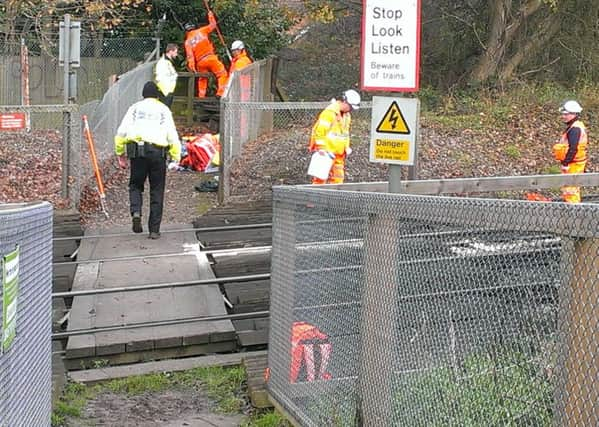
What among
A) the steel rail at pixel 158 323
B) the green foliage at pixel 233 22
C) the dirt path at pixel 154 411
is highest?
the green foliage at pixel 233 22

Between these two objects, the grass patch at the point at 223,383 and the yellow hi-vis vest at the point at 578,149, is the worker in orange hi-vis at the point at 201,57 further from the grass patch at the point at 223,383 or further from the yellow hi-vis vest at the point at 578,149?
the grass patch at the point at 223,383

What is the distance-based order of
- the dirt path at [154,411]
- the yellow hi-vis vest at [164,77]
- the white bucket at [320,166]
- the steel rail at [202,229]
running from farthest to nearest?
1. the yellow hi-vis vest at [164,77]
2. the white bucket at [320,166]
3. the steel rail at [202,229]
4. the dirt path at [154,411]

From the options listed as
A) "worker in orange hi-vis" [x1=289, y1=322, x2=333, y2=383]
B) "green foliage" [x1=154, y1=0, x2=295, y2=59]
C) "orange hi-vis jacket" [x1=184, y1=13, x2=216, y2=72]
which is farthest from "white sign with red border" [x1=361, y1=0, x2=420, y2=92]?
"green foliage" [x1=154, y1=0, x2=295, y2=59]

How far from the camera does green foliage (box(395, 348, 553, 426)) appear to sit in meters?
3.19

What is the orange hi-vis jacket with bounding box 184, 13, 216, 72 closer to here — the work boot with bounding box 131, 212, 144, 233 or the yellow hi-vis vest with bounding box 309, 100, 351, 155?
the yellow hi-vis vest with bounding box 309, 100, 351, 155

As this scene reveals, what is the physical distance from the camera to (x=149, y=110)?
37.0 feet

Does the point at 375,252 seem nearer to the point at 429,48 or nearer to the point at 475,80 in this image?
the point at 475,80

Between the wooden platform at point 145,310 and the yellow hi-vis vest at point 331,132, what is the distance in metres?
2.60

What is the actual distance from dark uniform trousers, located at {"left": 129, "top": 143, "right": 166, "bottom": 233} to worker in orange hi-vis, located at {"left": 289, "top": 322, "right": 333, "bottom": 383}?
234 inches

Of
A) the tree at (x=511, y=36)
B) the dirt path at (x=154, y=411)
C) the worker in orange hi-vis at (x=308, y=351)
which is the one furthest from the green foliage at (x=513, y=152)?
the worker in orange hi-vis at (x=308, y=351)

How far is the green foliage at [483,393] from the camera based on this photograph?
10.5 ft

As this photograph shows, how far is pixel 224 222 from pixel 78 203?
2660 mm

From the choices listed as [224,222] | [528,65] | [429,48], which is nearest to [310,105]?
[224,222]

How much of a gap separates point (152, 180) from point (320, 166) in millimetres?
2265
